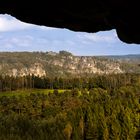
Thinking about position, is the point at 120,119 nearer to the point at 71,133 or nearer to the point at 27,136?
the point at 71,133

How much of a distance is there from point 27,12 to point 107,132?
10328cm

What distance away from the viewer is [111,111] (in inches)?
4926

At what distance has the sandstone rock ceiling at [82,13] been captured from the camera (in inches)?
372

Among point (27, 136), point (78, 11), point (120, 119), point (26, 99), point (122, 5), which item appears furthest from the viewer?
point (26, 99)

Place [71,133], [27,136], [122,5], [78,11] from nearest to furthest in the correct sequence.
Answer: [122,5] < [78,11] < [27,136] < [71,133]

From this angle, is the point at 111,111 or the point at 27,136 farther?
the point at 111,111

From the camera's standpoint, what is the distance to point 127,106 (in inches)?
5037

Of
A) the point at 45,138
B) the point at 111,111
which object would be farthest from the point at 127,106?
the point at 45,138

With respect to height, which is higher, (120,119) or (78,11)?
(78,11)

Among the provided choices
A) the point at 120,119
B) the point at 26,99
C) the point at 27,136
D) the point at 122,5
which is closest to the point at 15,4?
the point at 122,5

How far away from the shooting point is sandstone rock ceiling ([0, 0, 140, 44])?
9.45 meters

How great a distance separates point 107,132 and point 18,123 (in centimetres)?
3171

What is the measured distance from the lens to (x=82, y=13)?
395 inches

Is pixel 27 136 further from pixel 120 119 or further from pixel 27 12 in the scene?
pixel 27 12
